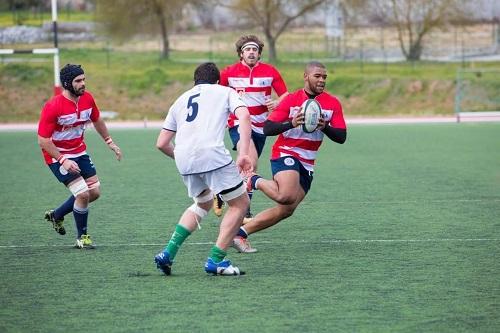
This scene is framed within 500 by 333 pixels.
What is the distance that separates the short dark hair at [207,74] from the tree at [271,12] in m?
33.1

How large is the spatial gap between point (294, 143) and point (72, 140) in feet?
7.08

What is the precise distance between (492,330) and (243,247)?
11.2 ft

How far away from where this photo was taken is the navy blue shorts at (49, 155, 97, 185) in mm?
10047

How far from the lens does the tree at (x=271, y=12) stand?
42000 mm

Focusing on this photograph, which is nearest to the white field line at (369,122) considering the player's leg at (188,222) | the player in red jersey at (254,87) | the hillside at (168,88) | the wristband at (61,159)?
the hillside at (168,88)

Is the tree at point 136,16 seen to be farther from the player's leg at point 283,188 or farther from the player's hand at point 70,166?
the player's leg at point 283,188

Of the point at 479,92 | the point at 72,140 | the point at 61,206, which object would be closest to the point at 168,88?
the point at 479,92

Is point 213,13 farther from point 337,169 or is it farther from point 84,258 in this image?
point 84,258

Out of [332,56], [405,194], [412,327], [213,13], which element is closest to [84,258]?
[412,327]

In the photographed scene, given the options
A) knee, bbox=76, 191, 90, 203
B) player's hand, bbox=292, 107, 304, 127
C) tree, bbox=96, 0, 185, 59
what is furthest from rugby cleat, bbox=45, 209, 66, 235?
tree, bbox=96, 0, 185, 59

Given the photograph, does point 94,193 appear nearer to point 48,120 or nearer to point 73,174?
point 73,174

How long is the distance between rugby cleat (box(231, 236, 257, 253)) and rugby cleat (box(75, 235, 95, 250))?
56.0 inches

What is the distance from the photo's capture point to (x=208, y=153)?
321 inches

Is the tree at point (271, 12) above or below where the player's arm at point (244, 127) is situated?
above
